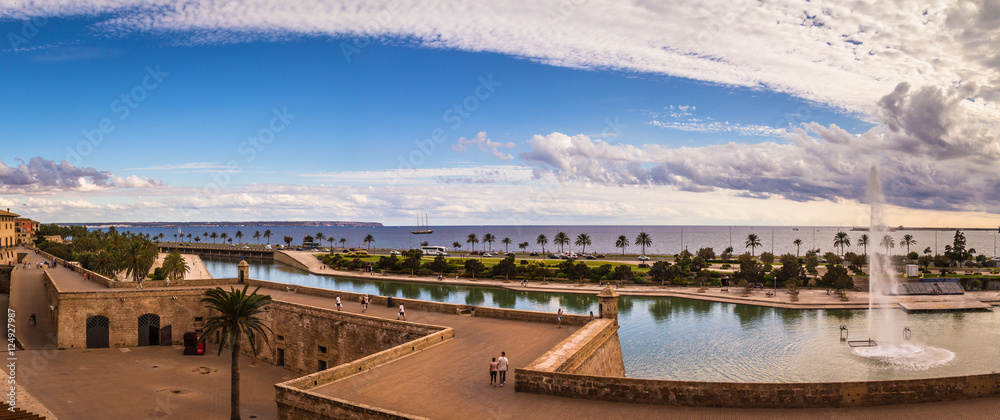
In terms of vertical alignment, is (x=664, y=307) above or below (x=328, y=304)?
below

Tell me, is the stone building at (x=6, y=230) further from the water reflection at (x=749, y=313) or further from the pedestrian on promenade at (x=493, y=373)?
the water reflection at (x=749, y=313)

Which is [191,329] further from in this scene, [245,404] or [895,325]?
[895,325]

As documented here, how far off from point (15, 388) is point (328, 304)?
671 inches

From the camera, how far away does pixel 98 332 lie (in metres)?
37.5

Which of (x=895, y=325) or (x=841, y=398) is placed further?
(x=895, y=325)

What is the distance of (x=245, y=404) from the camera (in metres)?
26.9

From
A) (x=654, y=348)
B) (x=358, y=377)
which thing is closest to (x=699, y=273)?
(x=654, y=348)

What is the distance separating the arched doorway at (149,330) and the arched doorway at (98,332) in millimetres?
1906

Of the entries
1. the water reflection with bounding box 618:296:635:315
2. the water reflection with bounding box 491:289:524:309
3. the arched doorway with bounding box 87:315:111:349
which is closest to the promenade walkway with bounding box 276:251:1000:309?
the water reflection with bounding box 491:289:524:309

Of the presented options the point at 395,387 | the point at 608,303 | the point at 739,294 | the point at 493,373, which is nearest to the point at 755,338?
the point at 739,294

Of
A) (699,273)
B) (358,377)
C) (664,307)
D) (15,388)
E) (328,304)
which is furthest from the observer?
(699,273)

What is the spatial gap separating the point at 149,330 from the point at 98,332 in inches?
116

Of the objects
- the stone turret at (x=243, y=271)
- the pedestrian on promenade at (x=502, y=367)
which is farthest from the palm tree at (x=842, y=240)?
the pedestrian on promenade at (x=502, y=367)

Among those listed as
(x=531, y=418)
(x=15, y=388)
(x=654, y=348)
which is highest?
(x=531, y=418)
